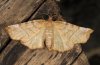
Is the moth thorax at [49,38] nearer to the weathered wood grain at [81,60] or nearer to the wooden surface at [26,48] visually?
the wooden surface at [26,48]

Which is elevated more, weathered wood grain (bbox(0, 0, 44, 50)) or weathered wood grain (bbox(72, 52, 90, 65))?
weathered wood grain (bbox(0, 0, 44, 50))

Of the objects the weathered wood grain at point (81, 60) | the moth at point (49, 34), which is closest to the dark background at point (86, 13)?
the moth at point (49, 34)

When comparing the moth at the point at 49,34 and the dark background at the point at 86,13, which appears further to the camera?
the dark background at the point at 86,13

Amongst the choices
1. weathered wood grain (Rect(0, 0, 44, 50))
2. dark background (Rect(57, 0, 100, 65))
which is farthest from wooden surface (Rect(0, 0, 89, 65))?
dark background (Rect(57, 0, 100, 65))

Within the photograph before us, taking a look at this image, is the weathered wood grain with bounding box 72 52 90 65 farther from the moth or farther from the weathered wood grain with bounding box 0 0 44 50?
the weathered wood grain with bounding box 0 0 44 50

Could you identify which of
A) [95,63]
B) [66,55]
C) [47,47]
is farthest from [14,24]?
[95,63]

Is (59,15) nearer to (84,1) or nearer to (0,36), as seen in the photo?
(0,36)
